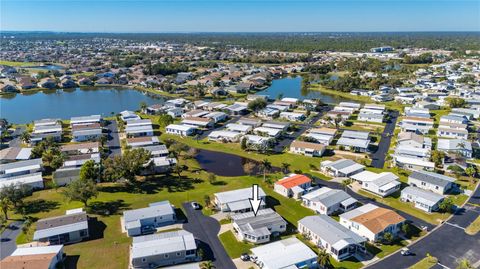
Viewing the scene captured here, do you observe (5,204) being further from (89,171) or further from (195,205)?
(195,205)

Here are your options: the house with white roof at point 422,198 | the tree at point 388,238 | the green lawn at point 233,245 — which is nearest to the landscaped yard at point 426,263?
the tree at point 388,238

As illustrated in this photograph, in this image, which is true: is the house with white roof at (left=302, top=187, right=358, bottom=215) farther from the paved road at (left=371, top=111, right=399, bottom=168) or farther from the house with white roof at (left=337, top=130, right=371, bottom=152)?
the house with white roof at (left=337, top=130, right=371, bottom=152)

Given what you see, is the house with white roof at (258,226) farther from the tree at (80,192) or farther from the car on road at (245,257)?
the tree at (80,192)

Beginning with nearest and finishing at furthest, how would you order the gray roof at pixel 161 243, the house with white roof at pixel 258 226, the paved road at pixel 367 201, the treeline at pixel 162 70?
the gray roof at pixel 161 243, the house with white roof at pixel 258 226, the paved road at pixel 367 201, the treeline at pixel 162 70

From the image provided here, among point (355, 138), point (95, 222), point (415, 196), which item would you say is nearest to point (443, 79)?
point (355, 138)

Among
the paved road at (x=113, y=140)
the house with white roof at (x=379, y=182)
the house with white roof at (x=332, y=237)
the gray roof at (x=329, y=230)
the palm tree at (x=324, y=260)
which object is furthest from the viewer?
the paved road at (x=113, y=140)

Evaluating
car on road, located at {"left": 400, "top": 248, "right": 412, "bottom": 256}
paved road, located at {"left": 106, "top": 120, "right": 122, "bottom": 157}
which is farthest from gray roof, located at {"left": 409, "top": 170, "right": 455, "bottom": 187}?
paved road, located at {"left": 106, "top": 120, "right": 122, "bottom": 157}

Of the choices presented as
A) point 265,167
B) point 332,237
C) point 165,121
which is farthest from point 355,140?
point 165,121
